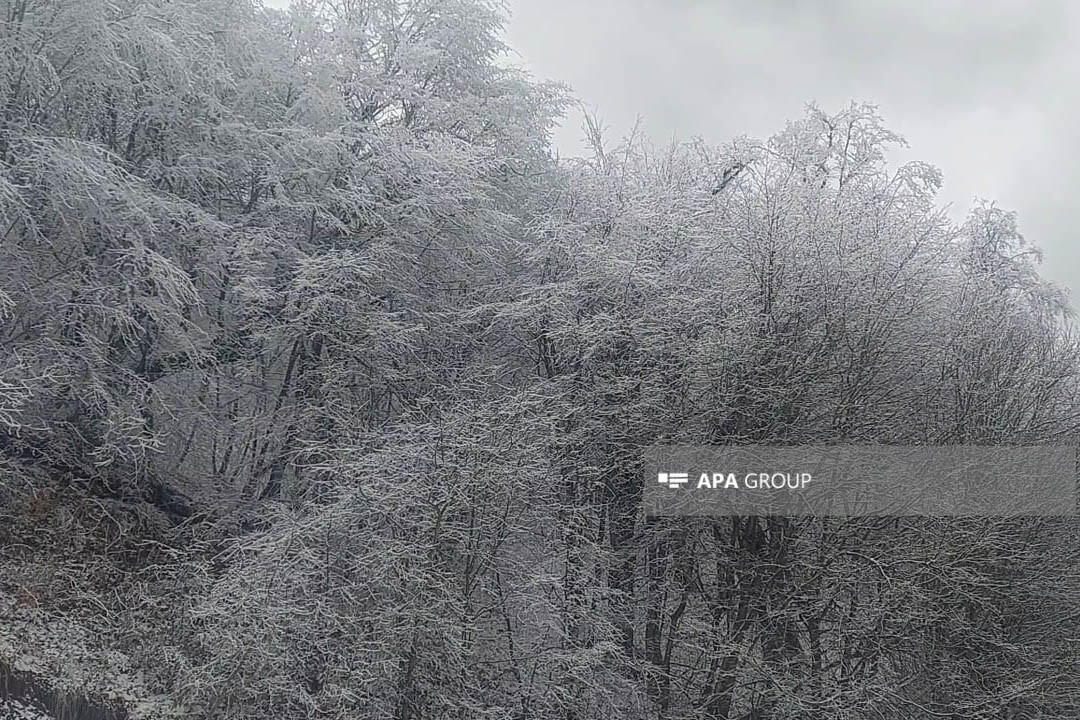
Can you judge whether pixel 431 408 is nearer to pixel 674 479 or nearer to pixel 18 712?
pixel 674 479

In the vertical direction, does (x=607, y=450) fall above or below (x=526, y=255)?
below

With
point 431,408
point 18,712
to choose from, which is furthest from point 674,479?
point 18,712

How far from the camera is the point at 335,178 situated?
10.6 m

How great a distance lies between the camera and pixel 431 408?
371 inches

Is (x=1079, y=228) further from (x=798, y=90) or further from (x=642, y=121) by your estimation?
(x=642, y=121)

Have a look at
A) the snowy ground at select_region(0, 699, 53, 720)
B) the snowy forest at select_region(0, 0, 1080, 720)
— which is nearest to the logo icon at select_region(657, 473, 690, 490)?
the snowy forest at select_region(0, 0, 1080, 720)

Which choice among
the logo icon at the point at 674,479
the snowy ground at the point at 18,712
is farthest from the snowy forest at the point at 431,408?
the logo icon at the point at 674,479

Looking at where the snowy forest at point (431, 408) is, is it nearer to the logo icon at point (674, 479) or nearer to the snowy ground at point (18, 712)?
the snowy ground at point (18, 712)

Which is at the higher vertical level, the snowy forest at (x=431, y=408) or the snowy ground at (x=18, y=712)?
the snowy forest at (x=431, y=408)

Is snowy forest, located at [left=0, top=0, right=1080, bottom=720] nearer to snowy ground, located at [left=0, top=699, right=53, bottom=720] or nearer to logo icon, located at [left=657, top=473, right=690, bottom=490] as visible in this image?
snowy ground, located at [left=0, top=699, right=53, bottom=720]

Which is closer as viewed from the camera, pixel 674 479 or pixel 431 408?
pixel 674 479

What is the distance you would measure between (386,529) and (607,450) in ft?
9.40

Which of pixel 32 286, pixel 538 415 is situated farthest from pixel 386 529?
pixel 32 286

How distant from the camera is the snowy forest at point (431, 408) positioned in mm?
7730
